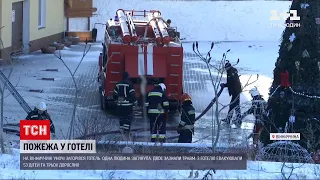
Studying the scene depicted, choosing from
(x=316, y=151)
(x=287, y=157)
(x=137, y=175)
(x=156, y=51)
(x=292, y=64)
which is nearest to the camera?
(x=137, y=175)

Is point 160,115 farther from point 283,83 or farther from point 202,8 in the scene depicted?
point 202,8

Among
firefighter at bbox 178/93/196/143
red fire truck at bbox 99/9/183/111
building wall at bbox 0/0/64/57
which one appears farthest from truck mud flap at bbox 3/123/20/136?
building wall at bbox 0/0/64/57

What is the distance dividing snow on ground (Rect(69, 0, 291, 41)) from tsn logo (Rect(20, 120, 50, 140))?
67.1 ft

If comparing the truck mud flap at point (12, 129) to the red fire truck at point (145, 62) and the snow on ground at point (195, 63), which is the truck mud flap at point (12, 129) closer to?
the snow on ground at point (195, 63)

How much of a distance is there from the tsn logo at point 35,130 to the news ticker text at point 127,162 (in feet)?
4.10

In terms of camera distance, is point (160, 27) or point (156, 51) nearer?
point (156, 51)

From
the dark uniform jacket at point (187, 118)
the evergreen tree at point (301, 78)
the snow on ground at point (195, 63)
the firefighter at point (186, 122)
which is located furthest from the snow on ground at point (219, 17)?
the evergreen tree at point (301, 78)

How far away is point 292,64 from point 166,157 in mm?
3537

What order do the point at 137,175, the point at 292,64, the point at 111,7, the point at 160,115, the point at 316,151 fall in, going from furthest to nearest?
the point at 111,7
the point at 160,115
the point at 292,64
the point at 316,151
the point at 137,175

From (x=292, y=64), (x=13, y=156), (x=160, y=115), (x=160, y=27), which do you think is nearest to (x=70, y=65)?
(x=160, y=27)

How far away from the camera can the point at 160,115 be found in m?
12.9

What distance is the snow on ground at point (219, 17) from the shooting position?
1189 inches

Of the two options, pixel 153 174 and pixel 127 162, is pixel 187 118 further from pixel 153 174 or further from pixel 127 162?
→ pixel 153 174

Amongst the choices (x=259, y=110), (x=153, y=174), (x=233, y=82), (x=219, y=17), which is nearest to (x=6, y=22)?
(x=233, y=82)
